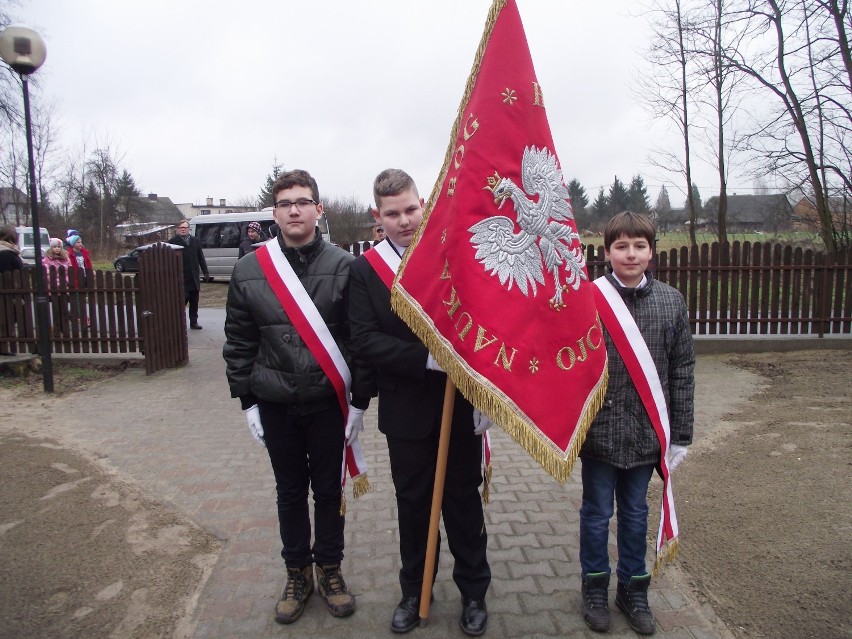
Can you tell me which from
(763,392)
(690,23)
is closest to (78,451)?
(763,392)

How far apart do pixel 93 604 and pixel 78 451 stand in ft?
8.82

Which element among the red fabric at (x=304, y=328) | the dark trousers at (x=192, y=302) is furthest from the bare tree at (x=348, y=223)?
the red fabric at (x=304, y=328)

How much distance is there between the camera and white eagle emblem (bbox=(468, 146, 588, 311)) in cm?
249

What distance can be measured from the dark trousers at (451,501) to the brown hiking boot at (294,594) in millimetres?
558

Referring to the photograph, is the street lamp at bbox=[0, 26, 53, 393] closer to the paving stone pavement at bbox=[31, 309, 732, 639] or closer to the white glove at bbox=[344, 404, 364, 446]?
the paving stone pavement at bbox=[31, 309, 732, 639]

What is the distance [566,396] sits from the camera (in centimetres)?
254

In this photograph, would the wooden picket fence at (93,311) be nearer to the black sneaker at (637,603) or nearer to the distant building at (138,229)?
the black sneaker at (637,603)

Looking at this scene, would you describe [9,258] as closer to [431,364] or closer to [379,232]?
[379,232]

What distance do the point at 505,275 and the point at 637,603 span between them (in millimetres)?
1717

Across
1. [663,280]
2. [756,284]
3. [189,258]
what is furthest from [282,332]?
[189,258]

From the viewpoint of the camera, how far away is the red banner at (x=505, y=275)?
8.13 ft

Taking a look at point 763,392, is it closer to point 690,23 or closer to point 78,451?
point 78,451

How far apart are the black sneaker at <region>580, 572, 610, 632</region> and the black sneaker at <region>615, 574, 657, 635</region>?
8 cm

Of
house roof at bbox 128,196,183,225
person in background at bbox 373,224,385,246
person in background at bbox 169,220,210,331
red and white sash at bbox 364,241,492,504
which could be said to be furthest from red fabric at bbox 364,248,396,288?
house roof at bbox 128,196,183,225
